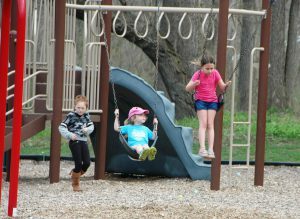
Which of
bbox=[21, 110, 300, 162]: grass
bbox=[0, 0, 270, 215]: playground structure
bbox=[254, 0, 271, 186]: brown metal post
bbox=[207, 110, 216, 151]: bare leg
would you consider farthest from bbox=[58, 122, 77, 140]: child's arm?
bbox=[21, 110, 300, 162]: grass

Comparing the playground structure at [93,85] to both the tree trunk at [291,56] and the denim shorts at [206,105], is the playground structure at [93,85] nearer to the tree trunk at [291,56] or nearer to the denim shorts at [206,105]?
the denim shorts at [206,105]

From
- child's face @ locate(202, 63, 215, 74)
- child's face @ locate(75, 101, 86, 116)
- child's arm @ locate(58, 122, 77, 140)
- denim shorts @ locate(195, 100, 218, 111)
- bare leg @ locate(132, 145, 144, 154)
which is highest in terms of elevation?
child's face @ locate(202, 63, 215, 74)

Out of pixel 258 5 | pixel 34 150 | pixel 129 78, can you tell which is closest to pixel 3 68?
pixel 129 78

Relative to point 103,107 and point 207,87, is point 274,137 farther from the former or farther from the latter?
point 207,87

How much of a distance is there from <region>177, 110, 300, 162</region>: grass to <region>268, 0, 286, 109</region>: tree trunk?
2.02ft

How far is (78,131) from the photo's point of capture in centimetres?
1116

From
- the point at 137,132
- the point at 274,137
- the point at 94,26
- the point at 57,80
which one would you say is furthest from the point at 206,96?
the point at 274,137

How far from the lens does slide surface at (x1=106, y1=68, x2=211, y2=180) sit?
12.4m

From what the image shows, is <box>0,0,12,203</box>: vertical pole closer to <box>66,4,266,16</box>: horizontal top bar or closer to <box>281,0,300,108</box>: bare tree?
<box>66,4,266,16</box>: horizontal top bar

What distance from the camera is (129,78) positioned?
12430 mm

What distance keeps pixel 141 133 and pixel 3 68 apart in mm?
2915

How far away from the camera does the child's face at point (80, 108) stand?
1108 centimetres

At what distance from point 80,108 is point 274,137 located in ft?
31.9

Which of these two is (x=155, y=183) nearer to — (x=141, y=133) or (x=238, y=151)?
(x=141, y=133)
